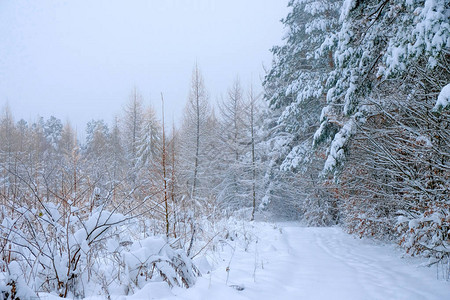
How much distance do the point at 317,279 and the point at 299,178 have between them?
8.64m

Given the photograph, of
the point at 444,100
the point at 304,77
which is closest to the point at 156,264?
the point at 444,100

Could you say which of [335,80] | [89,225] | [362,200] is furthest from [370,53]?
[89,225]

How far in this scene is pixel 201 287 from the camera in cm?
224

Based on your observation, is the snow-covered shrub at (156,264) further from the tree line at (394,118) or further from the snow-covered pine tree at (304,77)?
the snow-covered pine tree at (304,77)

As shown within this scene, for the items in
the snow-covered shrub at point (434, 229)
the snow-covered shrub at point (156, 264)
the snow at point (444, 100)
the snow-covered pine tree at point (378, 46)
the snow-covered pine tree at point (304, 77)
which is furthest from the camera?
the snow-covered pine tree at point (304, 77)

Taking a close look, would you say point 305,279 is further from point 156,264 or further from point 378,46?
point 378,46

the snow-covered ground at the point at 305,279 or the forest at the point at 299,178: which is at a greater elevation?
the forest at the point at 299,178

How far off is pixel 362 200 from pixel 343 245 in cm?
118

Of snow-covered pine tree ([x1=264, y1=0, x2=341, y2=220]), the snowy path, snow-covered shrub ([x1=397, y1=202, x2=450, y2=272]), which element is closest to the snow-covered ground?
the snowy path

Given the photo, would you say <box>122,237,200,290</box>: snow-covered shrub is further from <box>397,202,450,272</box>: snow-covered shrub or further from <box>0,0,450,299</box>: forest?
<box>397,202,450,272</box>: snow-covered shrub

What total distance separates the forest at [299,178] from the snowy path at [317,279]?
32 centimetres

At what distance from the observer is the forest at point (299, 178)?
7.11ft

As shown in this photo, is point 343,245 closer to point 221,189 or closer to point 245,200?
point 245,200

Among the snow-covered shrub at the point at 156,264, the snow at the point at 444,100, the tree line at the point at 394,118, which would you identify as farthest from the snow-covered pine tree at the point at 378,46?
the snow-covered shrub at the point at 156,264
